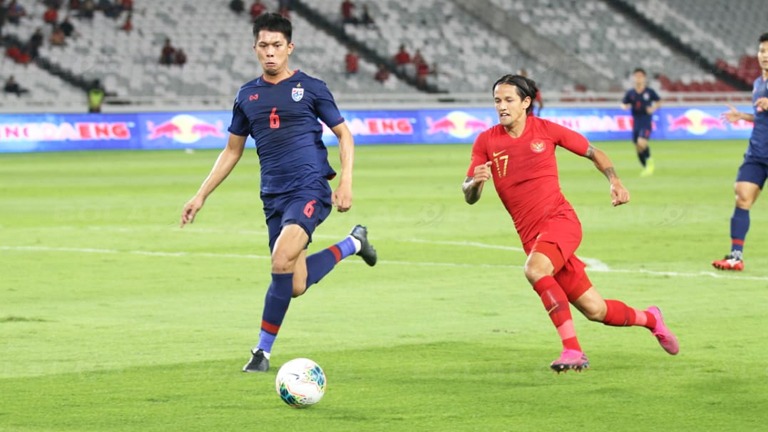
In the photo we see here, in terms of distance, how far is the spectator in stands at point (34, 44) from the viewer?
1665 inches

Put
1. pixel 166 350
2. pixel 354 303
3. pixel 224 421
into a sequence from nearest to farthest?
pixel 224 421
pixel 166 350
pixel 354 303

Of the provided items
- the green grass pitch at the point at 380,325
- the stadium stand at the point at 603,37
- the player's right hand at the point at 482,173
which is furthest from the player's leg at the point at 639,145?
the stadium stand at the point at 603,37

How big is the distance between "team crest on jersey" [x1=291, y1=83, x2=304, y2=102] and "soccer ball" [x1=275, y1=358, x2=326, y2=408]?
6.58ft

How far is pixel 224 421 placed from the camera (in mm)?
6980

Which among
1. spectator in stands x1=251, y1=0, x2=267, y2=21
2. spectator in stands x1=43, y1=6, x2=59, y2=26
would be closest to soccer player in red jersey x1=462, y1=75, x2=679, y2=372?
spectator in stands x1=43, y1=6, x2=59, y2=26

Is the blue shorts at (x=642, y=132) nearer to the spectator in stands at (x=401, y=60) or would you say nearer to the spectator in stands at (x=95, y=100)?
the spectator in stands at (x=95, y=100)

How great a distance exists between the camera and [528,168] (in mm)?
8656

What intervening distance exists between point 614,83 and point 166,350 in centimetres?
4331

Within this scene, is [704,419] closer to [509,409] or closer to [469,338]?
[509,409]

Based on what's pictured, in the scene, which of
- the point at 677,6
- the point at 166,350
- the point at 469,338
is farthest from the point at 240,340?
the point at 677,6

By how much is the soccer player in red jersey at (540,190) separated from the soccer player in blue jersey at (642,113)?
66.3ft

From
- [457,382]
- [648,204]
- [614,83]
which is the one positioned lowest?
[614,83]

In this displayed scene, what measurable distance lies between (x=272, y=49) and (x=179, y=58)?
3682cm

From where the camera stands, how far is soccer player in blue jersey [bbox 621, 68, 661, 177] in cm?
2889
